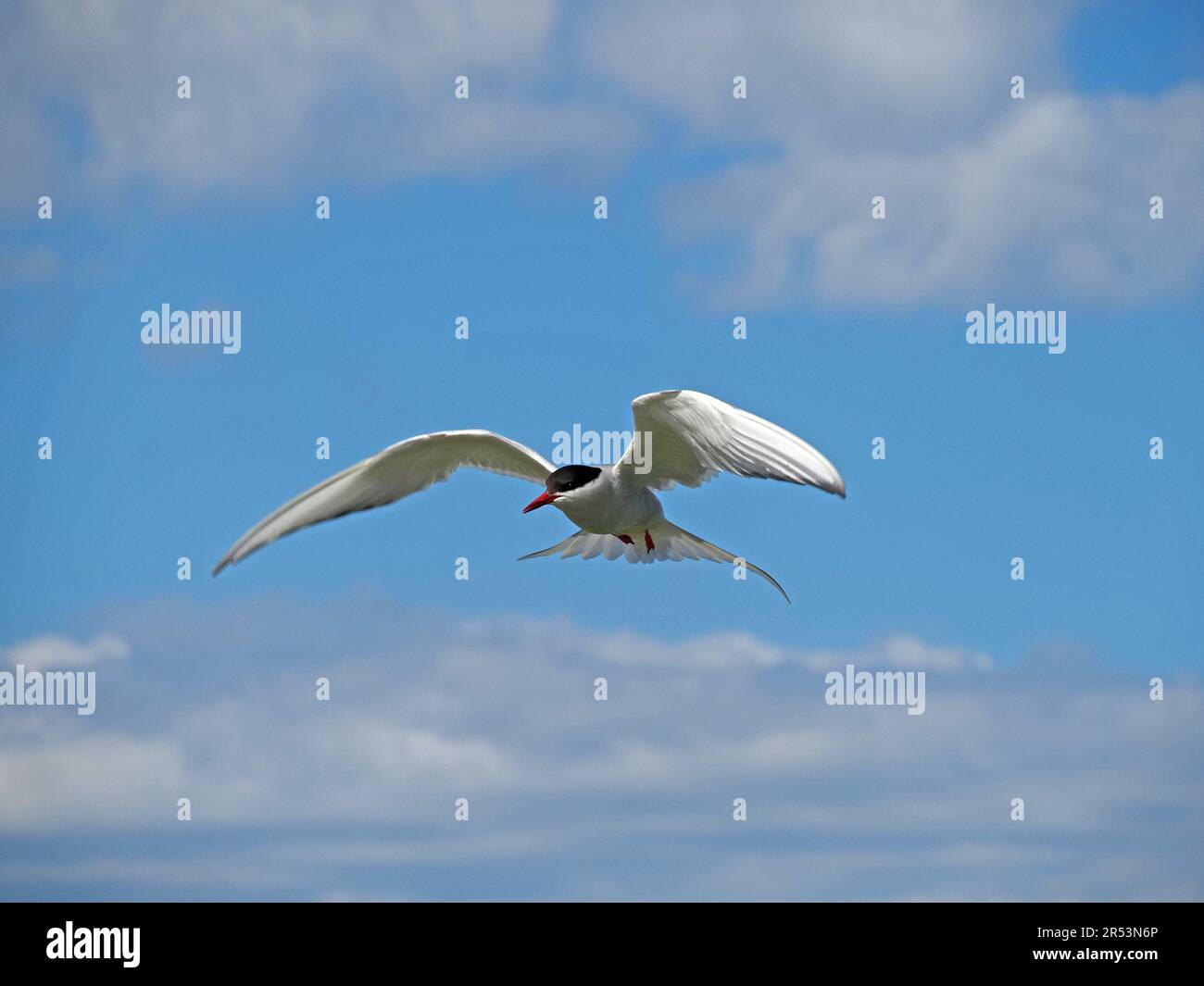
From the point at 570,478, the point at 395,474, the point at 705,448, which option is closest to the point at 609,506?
the point at 570,478

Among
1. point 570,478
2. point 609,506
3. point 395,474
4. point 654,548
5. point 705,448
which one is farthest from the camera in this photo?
point 654,548

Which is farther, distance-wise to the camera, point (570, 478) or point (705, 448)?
point (570, 478)

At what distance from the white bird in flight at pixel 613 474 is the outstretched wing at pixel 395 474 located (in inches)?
0.4

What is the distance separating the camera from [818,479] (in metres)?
11.4

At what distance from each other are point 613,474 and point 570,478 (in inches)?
21.9

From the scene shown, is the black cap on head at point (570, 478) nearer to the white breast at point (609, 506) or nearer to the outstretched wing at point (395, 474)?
the white breast at point (609, 506)

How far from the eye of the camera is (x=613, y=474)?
615 inches

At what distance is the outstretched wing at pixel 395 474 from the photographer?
46.5ft

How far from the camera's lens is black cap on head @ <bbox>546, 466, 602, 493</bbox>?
50.2 ft

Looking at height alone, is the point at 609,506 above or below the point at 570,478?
below

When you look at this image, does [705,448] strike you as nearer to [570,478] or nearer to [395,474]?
[570,478]

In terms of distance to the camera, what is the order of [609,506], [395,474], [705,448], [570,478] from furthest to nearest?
1. [609,506]
2. [395,474]
3. [570,478]
4. [705,448]
